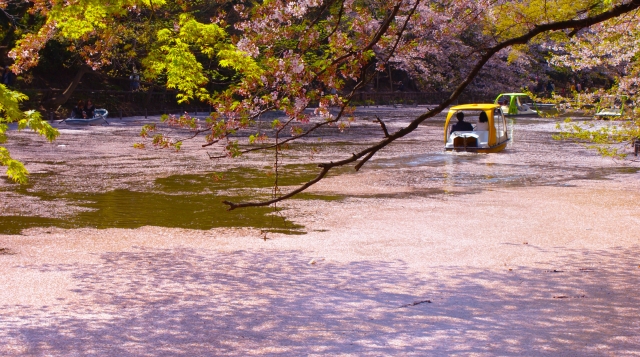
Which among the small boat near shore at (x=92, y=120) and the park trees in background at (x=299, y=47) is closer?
the park trees in background at (x=299, y=47)

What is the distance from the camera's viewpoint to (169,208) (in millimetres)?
15219

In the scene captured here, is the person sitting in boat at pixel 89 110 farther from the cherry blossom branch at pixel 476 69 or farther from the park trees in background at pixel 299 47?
the cherry blossom branch at pixel 476 69

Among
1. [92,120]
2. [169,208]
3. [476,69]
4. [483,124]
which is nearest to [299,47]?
[476,69]

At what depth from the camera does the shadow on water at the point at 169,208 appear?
13438 millimetres

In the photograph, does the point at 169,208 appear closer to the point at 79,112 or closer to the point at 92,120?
the point at 92,120

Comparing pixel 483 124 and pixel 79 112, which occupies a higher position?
pixel 79 112

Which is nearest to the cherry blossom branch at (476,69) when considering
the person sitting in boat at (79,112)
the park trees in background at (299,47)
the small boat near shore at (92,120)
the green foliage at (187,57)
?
the park trees in background at (299,47)

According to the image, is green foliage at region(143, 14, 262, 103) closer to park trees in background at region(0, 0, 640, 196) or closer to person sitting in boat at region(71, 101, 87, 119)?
park trees in background at region(0, 0, 640, 196)

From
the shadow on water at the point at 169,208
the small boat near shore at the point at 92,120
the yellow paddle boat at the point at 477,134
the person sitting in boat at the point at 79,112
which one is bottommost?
the shadow on water at the point at 169,208

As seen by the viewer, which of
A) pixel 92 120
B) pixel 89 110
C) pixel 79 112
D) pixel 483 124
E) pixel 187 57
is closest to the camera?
pixel 187 57

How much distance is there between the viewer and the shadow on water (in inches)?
529

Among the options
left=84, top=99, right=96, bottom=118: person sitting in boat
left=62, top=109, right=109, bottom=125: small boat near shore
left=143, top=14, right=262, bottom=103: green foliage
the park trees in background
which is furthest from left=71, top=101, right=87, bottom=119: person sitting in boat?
left=143, top=14, right=262, bottom=103: green foliage

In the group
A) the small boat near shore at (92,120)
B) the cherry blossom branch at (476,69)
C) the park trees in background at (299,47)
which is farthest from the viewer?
the small boat near shore at (92,120)

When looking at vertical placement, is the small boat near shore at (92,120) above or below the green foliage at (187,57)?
below
